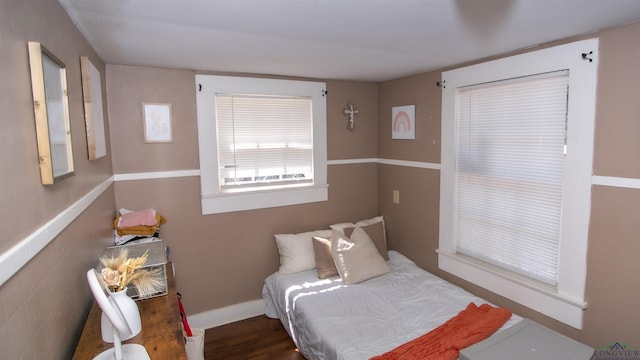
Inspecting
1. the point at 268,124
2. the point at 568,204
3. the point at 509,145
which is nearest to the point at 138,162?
the point at 268,124

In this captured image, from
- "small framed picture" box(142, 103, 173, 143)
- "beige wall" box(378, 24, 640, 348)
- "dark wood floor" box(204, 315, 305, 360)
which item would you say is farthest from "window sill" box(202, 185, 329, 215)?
"beige wall" box(378, 24, 640, 348)

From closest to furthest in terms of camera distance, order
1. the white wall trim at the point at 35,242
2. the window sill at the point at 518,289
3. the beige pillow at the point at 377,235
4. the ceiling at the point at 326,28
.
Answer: the white wall trim at the point at 35,242 < the ceiling at the point at 326,28 < the window sill at the point at 518,289 < the beige pillow at the point at 377,235

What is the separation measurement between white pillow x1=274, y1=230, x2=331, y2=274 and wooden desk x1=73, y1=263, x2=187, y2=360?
1.52 m

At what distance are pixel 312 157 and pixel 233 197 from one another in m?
0.91

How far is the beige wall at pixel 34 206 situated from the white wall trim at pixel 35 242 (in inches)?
0.7

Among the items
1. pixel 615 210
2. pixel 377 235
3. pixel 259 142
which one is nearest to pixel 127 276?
pixel 259 142

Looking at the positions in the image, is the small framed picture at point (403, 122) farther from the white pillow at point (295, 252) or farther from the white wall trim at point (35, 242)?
the white wall trim at point (35, 242)

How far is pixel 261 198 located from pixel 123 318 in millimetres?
2007

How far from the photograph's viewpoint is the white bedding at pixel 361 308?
235cm

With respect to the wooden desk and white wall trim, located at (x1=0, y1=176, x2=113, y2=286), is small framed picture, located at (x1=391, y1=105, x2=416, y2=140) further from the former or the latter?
white wall trim, located at (x1=0, y1=176, x2=113, y2=286)

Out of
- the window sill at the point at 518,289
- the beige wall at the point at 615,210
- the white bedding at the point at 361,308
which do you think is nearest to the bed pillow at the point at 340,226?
the white bedding at the point at 361,308

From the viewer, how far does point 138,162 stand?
294cm

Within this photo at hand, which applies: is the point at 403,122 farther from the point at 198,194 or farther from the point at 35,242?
the point at 35,242

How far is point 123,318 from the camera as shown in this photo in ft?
4.80
